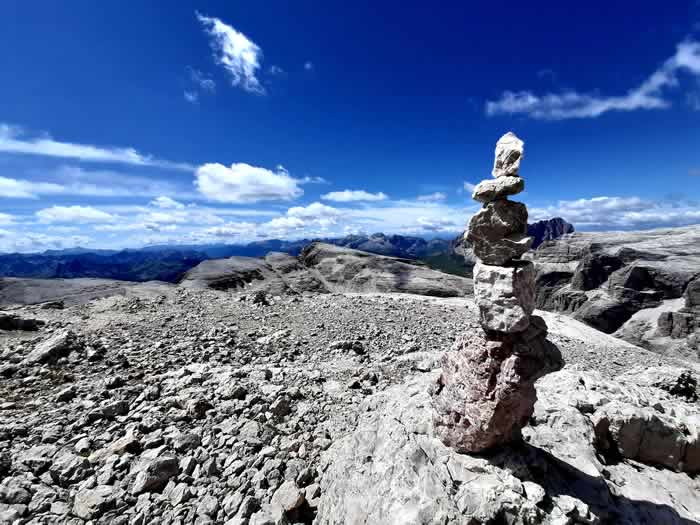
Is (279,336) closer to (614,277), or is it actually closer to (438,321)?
(438,321)

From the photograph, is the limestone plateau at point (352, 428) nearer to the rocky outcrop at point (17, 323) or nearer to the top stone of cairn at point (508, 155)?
the top stone of cairn at point (508, 155)

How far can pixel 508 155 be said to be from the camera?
6.74 metres

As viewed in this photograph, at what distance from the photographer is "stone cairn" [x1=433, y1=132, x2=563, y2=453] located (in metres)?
6.55

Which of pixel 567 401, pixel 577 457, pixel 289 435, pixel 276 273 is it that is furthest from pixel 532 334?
pixel 276 273

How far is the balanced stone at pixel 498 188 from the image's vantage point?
6613 mm

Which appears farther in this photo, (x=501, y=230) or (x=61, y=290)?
(x=61, y=290)

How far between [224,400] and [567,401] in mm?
10686

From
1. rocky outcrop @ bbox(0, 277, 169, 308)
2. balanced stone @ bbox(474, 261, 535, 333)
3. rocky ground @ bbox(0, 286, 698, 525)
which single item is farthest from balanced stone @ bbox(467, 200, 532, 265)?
rocky outcrop @ bbox(0, 277, 169, 308)

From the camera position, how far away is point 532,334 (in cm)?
670

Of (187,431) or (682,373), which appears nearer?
(187,431)

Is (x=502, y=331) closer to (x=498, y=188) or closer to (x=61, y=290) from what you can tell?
(x=498, y=188)

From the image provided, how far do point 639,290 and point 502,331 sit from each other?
112812mm

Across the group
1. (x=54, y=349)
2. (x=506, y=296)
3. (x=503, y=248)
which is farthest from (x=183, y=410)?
(x=503, y=248)

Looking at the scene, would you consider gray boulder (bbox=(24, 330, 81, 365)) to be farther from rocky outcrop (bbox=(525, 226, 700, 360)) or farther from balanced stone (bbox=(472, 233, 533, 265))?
rocky outcrop (bbox=(525, 226, 700, 360))
